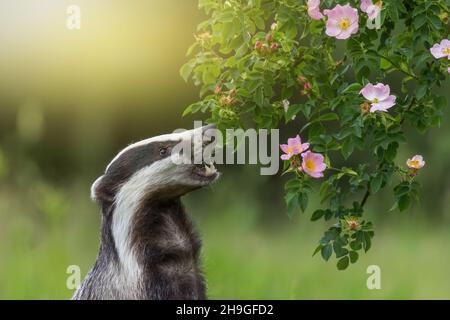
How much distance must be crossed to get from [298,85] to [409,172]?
1.91 ft

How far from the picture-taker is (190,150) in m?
4.59

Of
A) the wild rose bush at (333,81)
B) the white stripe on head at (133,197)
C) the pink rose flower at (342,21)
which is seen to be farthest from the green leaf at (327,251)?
the pink rose flower at (342,21)

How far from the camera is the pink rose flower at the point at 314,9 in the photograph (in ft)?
14.3

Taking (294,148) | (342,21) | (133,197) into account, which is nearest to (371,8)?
(342,21)

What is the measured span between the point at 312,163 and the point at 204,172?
0.48 m

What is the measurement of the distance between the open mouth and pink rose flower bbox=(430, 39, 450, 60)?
102 centimetres

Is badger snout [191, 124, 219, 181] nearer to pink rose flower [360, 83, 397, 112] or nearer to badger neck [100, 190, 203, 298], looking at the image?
badger neck [100, 190, 203, 298]

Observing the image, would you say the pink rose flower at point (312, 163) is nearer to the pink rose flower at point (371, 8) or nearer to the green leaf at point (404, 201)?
the green leaf at point (404, 201)

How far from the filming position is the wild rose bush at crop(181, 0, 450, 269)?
4.35 meters

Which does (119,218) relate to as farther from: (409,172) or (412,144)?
(412,144)

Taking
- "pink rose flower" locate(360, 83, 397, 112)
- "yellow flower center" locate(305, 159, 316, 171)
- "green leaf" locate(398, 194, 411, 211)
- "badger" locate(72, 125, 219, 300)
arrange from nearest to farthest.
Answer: "pink rose flower" locate(360, 83, 397, 112), "yellow flower center" locate(305, 159, 316, 171), "green leaf" locate(398, 194, 411, 211), "badger" locate(72, 125, 219, 300)

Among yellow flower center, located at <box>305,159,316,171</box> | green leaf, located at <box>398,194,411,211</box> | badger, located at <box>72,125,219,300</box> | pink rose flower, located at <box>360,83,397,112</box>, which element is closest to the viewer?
pink rose flower, located at <box>360,83,397,112</box>

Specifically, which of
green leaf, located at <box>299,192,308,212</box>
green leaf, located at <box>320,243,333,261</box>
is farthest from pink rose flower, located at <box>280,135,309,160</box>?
green leaf, located at <box>320,243,333,261</box>

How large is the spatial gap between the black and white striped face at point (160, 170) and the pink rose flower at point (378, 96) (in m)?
0.68
